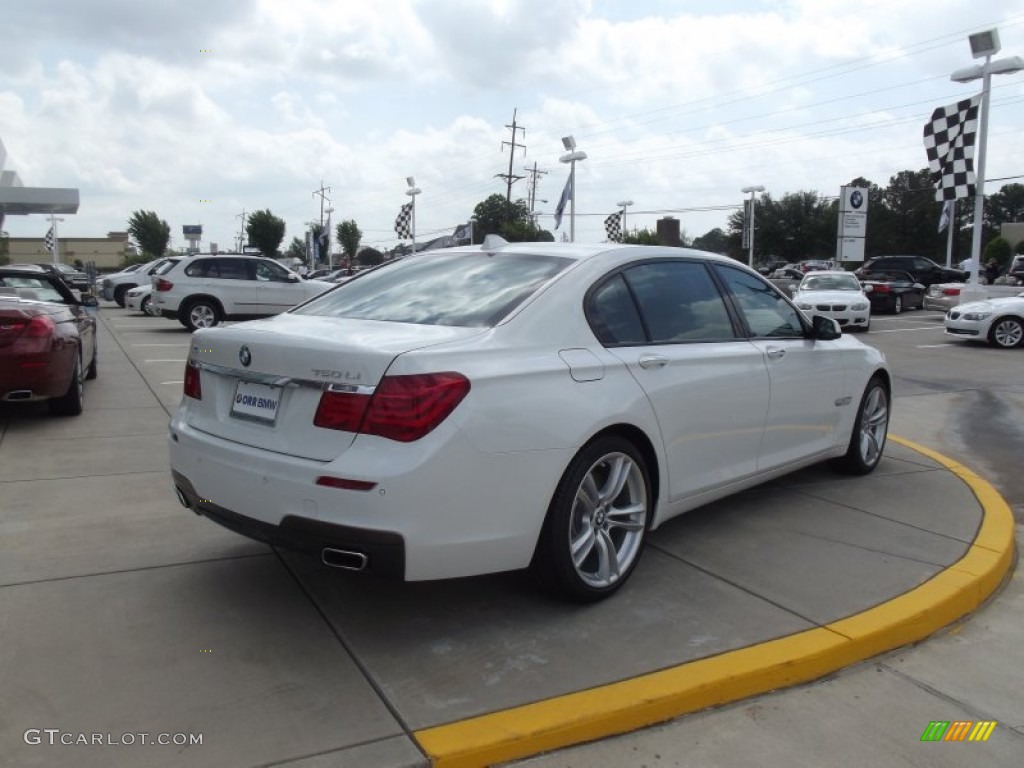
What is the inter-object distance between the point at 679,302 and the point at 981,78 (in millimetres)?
21301

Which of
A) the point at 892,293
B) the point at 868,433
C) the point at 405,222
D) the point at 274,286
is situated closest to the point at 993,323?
the point at 892,293

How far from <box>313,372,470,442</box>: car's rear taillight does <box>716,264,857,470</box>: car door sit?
235 cm

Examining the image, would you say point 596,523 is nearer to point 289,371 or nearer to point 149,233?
point 289,371

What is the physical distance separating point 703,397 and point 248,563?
2.37 metres

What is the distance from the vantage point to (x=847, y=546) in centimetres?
455

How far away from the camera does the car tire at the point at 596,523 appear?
3441 millimetres

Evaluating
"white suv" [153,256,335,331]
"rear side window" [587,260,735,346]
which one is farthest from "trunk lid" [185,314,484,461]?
"white suv" [153,256,335,331]

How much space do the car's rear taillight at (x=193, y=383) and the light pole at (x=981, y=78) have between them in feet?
69.8

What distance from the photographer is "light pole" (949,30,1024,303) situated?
2033 cm

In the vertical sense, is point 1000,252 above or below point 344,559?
above

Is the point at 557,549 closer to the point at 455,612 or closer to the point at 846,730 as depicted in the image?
the point at 455,612

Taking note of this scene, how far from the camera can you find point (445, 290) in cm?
400

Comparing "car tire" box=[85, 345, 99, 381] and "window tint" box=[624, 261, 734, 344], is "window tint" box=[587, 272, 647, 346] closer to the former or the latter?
"window tint" box=[624, 261, 734, 344]
